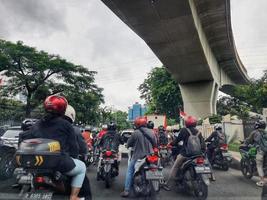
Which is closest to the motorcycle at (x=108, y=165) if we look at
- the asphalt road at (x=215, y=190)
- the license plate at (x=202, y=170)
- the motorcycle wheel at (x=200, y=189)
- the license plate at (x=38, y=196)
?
the asphalt road at (x=215, y=190)

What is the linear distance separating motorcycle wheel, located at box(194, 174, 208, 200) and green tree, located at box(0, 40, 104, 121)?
29397 millimetres

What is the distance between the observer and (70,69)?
3675 centimetres

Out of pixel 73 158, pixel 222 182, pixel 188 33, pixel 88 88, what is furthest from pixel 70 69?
pixel 73 158

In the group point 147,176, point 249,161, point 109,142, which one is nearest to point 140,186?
point 147,176

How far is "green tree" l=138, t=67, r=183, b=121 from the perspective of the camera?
43.2 m

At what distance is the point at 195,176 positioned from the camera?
5.73m

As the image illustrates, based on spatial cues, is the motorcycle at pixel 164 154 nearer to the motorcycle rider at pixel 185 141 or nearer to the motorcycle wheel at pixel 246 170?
the motorcycle wheel at pixel 246 170

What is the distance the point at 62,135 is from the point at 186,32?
1376cm

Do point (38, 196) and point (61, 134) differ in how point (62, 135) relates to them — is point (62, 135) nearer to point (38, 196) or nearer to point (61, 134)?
point (61, 134)

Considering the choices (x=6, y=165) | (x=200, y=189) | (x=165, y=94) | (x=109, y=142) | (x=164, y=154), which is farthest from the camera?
(x=165, y=94)

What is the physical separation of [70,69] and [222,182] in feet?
103

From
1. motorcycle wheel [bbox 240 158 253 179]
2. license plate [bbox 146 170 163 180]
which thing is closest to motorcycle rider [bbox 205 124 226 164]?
motorcycle wheel [bbox 240 158 253 179]

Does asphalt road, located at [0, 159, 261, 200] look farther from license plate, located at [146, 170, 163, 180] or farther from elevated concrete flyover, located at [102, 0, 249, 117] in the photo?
elevated concrete flyover, located at [102, 0, 249, 117]

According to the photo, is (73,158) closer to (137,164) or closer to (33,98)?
(137,164)
